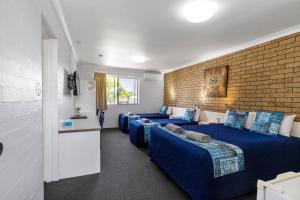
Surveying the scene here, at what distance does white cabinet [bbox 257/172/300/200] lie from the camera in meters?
0.79

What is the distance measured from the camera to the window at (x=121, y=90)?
6184mm

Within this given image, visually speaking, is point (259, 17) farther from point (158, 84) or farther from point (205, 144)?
point (158, 84)

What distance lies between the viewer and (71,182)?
7.33ft

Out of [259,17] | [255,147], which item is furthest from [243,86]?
[255,147]

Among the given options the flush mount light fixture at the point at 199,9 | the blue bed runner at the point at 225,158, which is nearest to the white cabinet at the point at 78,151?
the blue bed runner at the point at 225,158

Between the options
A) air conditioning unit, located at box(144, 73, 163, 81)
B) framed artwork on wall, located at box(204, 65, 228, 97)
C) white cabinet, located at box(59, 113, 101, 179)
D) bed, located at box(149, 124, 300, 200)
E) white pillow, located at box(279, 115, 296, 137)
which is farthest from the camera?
air conditioning unit, located at box(144, 73, 163, 81)

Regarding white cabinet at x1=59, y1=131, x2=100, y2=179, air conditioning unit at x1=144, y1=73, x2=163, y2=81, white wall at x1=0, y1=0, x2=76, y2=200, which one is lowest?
white cabinet at x1=59, y1=131, x2=100, y2=179

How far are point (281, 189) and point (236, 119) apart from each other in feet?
8.36

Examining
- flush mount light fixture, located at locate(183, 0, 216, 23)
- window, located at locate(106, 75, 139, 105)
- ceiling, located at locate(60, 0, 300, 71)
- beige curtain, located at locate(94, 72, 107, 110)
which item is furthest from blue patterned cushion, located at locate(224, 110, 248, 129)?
beige curtain, located at locate(94, 72, 107, 110)

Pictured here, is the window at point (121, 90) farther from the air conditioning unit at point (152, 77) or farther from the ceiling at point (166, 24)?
the ceiling at point (166, 24)

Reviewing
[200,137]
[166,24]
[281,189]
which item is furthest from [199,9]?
[281,189]

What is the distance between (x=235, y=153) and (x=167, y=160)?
3.20 feet

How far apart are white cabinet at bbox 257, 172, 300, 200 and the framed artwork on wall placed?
3.14 m

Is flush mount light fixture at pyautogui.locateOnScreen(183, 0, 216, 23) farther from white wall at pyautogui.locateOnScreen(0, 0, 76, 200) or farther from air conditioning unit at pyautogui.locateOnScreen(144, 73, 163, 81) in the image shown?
air conditioning unit at pyautogui.locateOnScreen(144, 73, 163, 81)
